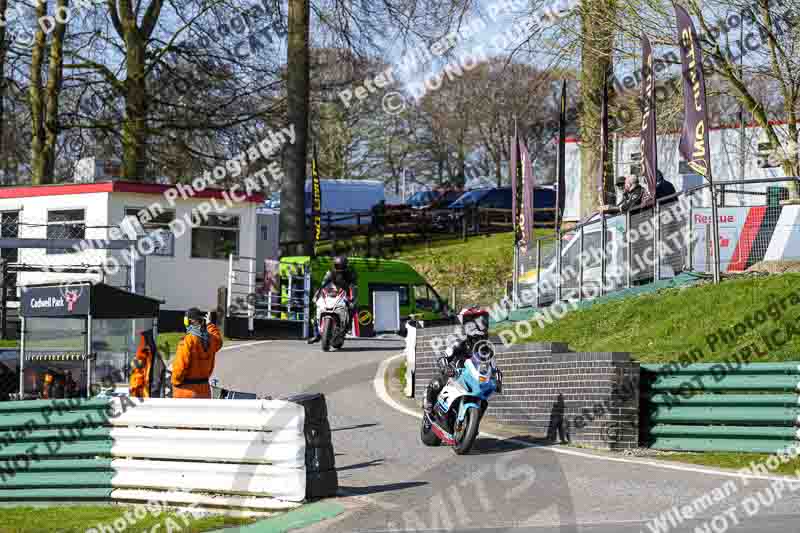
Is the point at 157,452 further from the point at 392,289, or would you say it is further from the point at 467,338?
the point at 392,289

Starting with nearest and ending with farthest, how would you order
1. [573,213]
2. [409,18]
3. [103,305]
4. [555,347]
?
[555,347] → [103,305] → [409,18] → [573,213]

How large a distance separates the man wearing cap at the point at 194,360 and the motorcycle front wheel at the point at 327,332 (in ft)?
30.5

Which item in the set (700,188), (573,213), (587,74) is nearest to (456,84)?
(573,213)

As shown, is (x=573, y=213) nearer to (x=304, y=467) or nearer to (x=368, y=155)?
(x=368, y=155)

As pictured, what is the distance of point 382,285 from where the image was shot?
91.5 ft

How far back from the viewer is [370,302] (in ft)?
90.5

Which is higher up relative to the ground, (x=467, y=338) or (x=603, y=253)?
(x=603, y=253)

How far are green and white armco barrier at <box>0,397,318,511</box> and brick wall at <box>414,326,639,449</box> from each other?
3.75 m

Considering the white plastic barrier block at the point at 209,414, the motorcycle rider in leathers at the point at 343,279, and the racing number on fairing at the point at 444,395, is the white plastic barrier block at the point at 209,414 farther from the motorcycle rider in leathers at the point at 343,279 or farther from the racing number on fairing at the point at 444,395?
the motorcycle rider in leathers at the point at 343,279

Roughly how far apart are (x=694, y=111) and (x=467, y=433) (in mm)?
6165

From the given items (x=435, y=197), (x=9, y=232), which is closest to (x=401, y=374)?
(x=9, y=232)

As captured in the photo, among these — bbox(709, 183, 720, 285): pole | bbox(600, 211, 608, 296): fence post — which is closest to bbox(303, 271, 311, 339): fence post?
bbox(600, 211, 608, 296): fence post

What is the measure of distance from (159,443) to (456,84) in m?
46.7

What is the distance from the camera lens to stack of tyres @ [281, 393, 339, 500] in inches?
362
